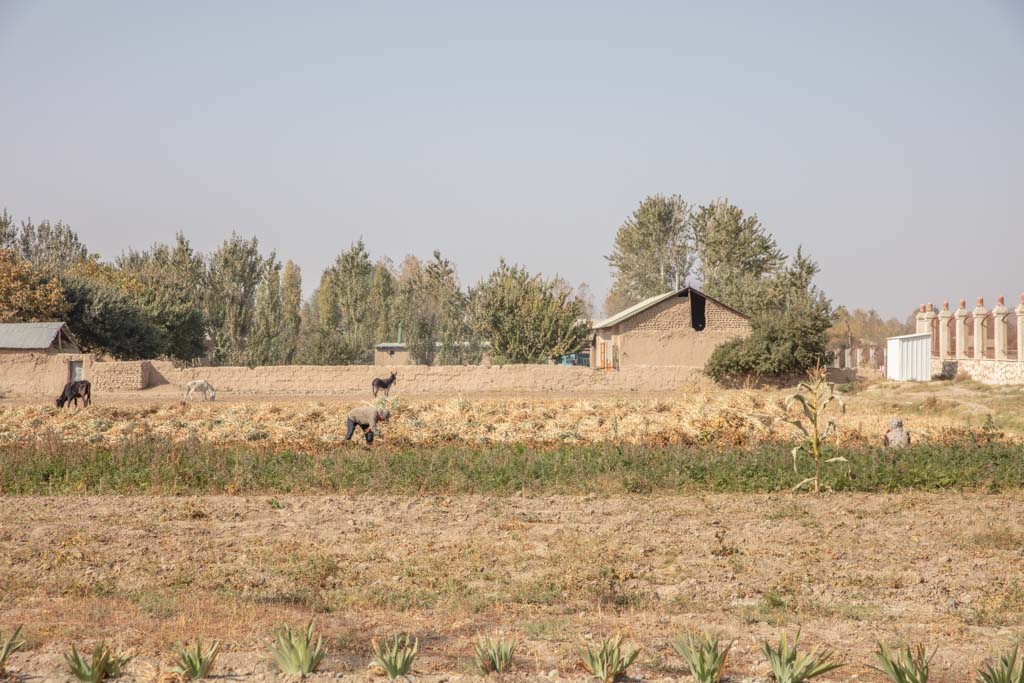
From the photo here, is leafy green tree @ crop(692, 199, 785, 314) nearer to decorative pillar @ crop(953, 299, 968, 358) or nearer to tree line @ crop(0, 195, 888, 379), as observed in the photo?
tree line @ crop(0, 195, 888, 379)

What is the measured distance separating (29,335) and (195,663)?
116 ft

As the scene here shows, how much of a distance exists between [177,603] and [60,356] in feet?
104

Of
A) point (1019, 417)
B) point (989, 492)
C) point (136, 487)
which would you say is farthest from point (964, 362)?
point (136, 487)

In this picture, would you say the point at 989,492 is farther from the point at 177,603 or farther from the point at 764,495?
the point at 177,603

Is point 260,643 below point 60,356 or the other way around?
below

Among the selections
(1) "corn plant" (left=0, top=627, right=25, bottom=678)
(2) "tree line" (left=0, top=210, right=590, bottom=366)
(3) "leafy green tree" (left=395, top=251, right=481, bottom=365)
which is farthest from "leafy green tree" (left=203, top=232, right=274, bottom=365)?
(1) "corn plant" (left=0, top=627, right=25, bottom=678)

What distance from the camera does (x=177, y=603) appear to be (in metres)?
8.52

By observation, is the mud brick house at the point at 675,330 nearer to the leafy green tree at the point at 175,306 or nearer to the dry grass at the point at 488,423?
the dry grass at the point at 488,423

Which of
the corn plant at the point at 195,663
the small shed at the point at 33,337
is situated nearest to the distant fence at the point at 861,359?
the small shed at the point at 33,337

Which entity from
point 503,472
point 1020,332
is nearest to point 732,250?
point 1020,332

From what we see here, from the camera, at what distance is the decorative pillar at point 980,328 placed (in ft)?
123

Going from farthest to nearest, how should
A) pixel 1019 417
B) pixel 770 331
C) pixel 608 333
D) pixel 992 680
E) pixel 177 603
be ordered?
pixel 608 333 → pixel 770 331 → pixel 1019 417 → pixel 177 603 → pixel 992 680

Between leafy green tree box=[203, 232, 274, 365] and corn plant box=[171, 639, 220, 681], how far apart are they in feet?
165

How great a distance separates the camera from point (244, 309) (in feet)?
189
